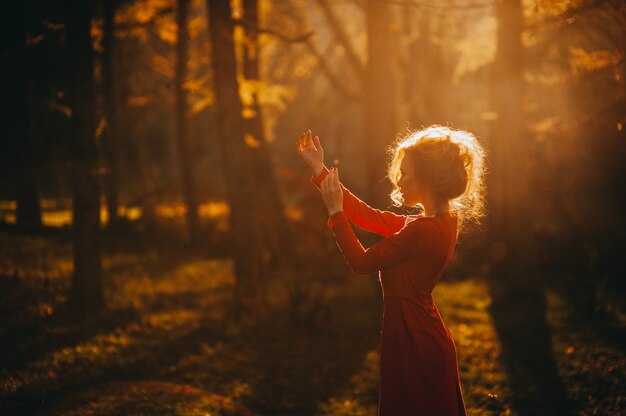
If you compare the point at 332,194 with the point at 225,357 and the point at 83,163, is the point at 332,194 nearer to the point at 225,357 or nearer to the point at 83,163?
the point at 225,357

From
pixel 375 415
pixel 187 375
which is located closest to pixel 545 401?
pixel 375 415

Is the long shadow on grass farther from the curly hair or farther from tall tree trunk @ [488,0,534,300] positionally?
the curly hair

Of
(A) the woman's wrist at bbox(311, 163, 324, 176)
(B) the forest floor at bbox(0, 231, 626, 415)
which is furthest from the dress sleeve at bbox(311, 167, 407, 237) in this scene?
(B) the forest floor at bbox(0, 231, 626, 415)

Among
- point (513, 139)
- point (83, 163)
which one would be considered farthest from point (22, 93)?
point (513, 139)

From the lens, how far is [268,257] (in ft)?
38.6

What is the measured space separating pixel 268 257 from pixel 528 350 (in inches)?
255

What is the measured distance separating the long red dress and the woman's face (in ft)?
0.52

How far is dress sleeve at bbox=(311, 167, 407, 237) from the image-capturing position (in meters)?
3.10

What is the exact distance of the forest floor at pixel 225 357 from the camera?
4.88 m

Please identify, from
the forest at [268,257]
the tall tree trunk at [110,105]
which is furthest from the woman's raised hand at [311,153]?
the tall tree trunk at [110,105]

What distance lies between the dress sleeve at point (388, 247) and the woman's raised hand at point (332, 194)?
0.08 meters

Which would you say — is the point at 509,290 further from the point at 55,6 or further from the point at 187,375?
the point at 55,6

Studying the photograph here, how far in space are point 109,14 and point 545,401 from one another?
1110 cm

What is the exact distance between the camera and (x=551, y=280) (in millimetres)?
10430
